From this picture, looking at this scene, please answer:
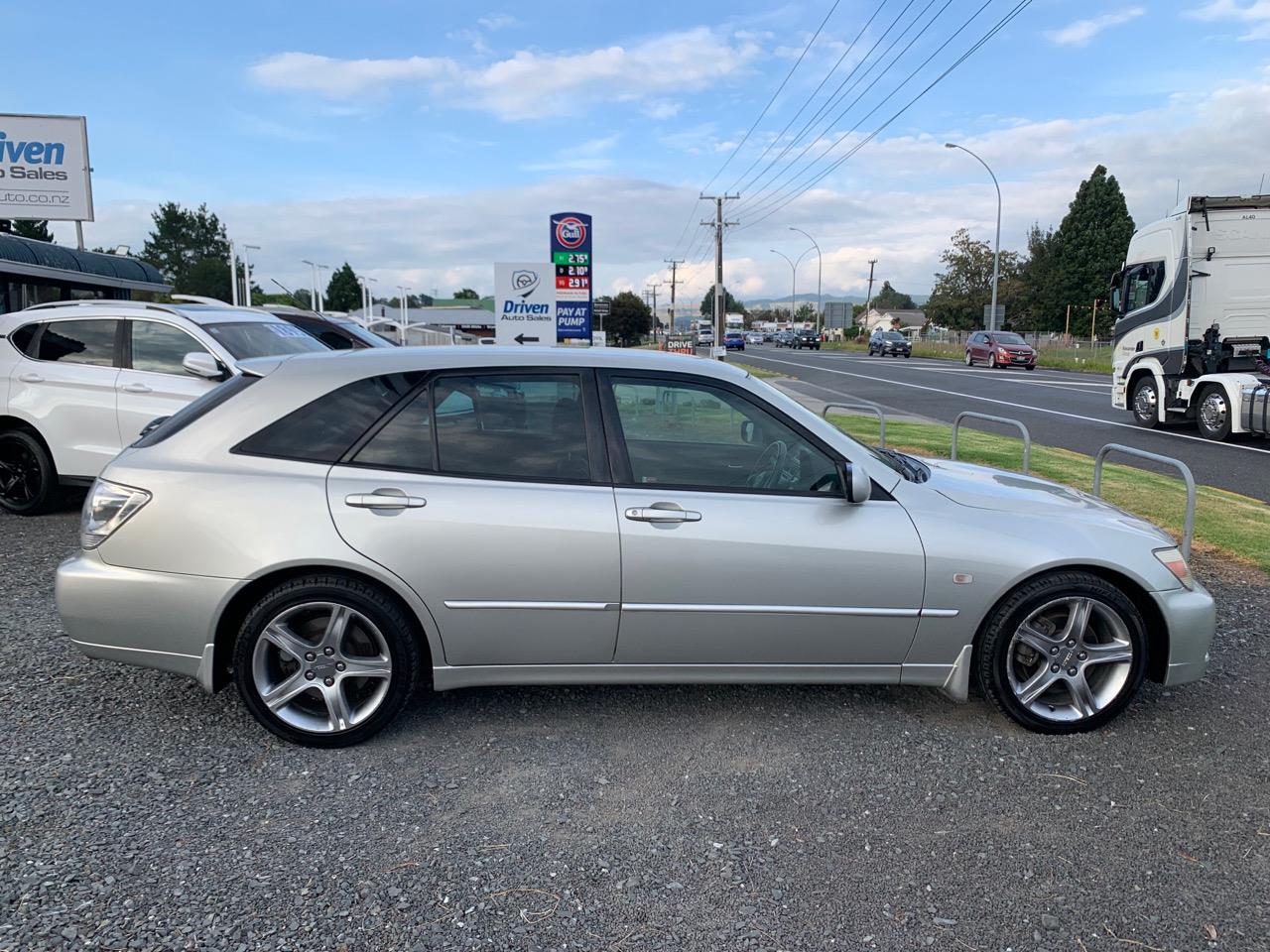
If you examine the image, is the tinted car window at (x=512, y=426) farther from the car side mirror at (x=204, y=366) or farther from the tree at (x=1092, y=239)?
the tree at (x=1092, y=239)

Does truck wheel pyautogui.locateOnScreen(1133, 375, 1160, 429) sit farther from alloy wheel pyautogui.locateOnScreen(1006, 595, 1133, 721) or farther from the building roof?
the building roof

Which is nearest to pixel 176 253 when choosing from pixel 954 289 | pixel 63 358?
pixel 954 289

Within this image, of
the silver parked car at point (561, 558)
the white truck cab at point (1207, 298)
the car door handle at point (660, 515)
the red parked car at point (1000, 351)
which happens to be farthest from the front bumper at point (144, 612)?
the red parked car at point (1000, 351)

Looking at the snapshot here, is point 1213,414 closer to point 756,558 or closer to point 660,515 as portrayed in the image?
point 756,558

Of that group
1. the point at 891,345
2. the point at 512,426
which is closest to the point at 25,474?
the point at 512,426

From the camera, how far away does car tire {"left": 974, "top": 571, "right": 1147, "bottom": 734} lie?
3668mm

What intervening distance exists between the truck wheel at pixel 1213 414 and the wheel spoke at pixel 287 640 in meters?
14.7

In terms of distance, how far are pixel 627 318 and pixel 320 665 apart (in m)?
113

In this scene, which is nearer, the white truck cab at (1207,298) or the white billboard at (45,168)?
the white truck cab at (1207,298)

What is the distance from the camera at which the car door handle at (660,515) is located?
3.53 meters

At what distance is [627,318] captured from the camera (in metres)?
115

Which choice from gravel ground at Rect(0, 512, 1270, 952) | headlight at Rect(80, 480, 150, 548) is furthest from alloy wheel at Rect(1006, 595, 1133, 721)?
headlight at Rect(80, 480, 150, 548)

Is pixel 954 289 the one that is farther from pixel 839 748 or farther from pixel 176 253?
pixel 176 253

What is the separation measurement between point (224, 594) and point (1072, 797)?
327 centimetres
